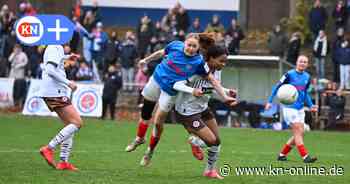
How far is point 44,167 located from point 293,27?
21.4 meters

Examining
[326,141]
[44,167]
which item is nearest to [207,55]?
[44,167]

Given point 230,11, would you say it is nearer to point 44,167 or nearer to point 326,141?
point 326,141

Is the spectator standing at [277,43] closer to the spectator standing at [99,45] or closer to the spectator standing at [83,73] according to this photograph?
the spectator standing at [99,45]

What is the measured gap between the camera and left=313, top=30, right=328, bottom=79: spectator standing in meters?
32.9

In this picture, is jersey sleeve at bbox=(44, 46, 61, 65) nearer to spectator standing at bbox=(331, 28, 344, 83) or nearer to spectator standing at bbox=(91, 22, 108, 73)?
spectator standing at bbox=(331, 28, 344, 83)

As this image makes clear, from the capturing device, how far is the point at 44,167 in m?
15.7

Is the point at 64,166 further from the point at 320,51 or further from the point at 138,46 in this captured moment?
the point at 138,46

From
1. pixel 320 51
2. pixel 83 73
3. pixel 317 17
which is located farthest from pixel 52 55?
A: pixel 317 17

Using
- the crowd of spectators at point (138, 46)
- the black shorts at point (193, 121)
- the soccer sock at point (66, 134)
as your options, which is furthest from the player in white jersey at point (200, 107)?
the crowd of spectators at point (138, 46)

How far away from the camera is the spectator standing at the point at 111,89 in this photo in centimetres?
3064

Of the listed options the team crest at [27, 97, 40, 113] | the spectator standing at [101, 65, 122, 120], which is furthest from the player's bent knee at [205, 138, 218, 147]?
the team crest at [27, 97, 40, 113]

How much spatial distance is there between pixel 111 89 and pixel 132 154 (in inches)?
458

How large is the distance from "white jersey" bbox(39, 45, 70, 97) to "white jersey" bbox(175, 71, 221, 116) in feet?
6.14

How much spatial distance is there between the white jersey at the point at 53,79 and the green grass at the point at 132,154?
121 cm
